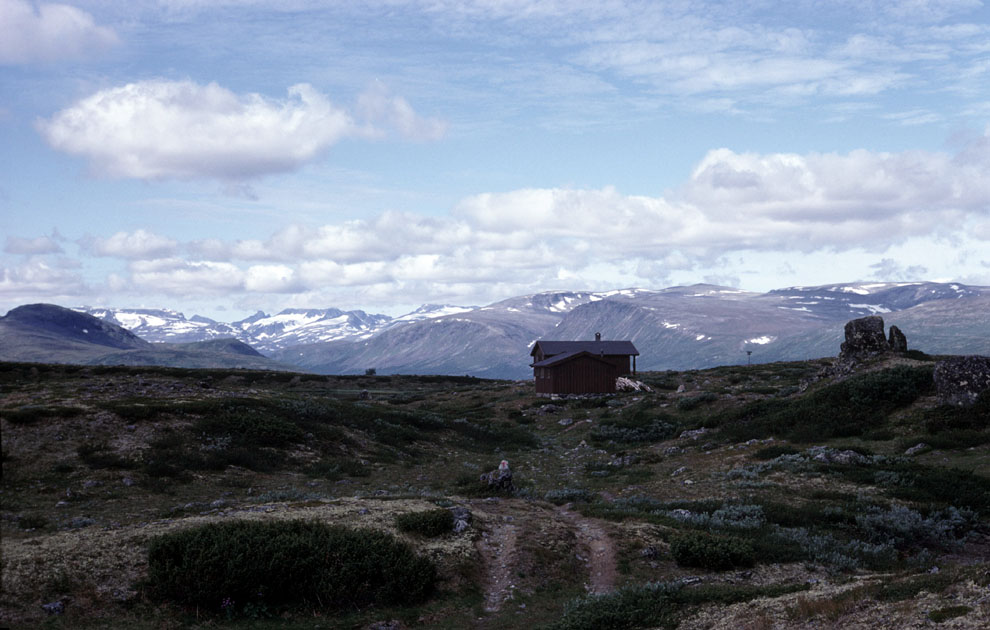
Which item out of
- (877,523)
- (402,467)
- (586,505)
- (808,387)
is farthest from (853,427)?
Answer: (402,467)

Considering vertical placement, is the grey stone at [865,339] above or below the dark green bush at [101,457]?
above

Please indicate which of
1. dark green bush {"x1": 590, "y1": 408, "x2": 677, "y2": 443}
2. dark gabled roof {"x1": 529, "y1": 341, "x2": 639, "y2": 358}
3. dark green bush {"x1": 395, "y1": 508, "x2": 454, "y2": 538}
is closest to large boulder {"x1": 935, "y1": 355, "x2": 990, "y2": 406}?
dark green bush {"x1": 590, "y1": 408, "x2": 677, "y2": 443}

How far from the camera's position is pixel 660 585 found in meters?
15.1

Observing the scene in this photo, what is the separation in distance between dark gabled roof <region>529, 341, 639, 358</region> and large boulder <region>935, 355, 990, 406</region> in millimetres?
57958

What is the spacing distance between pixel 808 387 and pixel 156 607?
44355 millimetres

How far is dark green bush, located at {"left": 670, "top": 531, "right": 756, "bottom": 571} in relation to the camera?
1823 cm

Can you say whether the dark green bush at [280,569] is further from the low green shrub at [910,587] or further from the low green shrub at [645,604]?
the low green shrub at [910,587]

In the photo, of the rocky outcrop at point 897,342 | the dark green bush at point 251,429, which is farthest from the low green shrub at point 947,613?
the rocky outcrop at point 897,342

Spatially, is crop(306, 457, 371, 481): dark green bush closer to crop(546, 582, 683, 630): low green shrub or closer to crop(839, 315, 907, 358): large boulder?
crop(546, 582, 683, 630): low green shrub

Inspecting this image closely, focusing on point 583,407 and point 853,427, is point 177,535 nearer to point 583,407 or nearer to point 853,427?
point 853,427

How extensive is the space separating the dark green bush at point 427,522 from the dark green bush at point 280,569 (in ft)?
5.54

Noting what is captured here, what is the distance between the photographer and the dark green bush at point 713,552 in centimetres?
1823

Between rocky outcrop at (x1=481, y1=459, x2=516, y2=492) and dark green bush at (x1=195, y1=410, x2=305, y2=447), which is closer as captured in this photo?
rocky outcrop at (x1=481, y1=459, x2=516, y2=492)

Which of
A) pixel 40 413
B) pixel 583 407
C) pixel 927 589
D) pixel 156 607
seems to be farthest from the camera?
pixel 583 407
